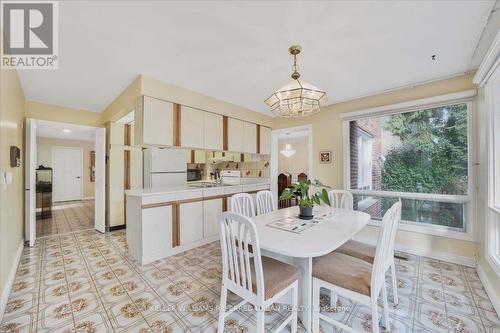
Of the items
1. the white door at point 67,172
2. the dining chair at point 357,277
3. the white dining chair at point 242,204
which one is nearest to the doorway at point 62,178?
the white door at point 67,172

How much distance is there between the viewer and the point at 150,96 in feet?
9.25

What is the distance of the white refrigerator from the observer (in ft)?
11.5

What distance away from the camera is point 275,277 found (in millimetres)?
1483

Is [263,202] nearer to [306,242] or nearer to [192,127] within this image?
[306,242]

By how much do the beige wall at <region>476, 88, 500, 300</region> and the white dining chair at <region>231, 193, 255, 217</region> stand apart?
239 cm

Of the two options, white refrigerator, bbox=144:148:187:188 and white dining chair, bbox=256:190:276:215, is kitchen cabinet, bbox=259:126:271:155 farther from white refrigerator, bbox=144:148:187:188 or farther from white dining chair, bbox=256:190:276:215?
white dining chair, bbox=256:190:276:215

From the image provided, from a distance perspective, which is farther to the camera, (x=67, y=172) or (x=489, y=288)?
(x=67, y=172)

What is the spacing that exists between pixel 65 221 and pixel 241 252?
17.7 ft

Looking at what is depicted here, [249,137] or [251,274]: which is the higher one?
[249,137]

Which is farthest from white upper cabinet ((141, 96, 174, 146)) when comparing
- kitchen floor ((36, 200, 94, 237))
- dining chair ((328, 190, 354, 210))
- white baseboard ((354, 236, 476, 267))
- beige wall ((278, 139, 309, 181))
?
beige wall ((278, 139, 309, 181))

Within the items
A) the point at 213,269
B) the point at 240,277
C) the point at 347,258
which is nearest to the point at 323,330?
the point at 347,258

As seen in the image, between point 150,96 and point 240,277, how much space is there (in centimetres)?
251

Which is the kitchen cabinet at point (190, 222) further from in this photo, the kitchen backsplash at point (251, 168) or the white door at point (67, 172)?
the white door at point (67, 172)

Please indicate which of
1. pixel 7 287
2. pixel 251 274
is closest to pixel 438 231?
pixel 251 274
